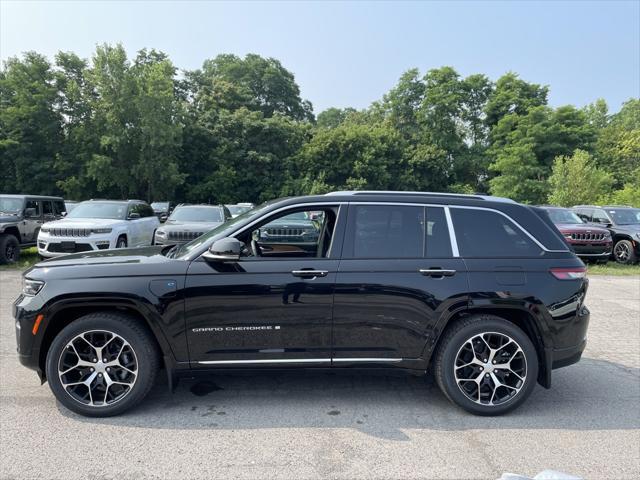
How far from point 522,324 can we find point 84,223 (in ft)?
31.7

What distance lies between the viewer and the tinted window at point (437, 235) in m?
3.82

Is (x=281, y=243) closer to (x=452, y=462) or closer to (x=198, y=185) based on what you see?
(x=452, y=462)

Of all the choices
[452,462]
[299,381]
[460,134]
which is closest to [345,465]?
[452,462]

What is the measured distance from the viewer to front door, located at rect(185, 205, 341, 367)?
3.61 metres

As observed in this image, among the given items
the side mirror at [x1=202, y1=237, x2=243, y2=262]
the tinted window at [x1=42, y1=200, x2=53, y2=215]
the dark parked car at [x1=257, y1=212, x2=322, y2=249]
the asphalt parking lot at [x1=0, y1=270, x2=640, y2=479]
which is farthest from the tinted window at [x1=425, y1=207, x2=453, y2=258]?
the tinted window at [x1=42, y1=200, x2=53, y2=215]

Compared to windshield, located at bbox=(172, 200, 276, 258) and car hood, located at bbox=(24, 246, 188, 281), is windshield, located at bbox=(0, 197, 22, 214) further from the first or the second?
windshield, located at bbox=(172, 200, 276, 258)

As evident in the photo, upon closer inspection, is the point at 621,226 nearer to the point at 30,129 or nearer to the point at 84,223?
the point at 84,223

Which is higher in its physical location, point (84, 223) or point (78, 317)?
point (84, 223)

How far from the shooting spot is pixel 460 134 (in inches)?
2087

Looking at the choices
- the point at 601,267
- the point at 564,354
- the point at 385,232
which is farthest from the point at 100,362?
the point at 601,267

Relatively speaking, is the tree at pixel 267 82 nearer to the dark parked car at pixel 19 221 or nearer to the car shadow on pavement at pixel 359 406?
the dark parked car at pixel 19 221

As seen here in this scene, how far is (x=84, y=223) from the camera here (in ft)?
33.3

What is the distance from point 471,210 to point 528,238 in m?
0.55

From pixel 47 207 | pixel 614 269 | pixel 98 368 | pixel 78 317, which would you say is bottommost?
pixel 614 269
